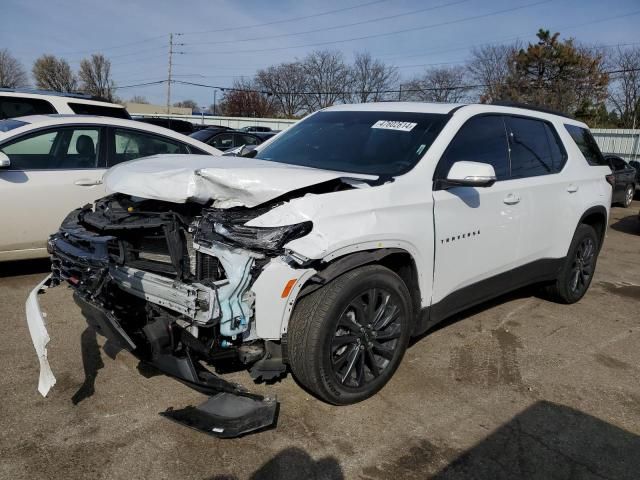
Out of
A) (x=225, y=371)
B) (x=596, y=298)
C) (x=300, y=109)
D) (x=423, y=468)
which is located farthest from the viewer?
(x=300, y=109)

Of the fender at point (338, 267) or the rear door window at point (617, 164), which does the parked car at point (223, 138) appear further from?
the fender at point (338, 267)

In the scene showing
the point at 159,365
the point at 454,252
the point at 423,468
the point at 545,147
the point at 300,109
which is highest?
the point at 300,109

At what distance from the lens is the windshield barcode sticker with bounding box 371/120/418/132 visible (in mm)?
3766

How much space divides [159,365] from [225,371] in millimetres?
541

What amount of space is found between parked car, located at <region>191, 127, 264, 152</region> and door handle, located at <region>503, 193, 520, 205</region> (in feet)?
34.8

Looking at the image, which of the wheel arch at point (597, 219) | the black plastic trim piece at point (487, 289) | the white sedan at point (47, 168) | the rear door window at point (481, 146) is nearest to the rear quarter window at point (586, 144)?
the wheel arch at point (597, 219)

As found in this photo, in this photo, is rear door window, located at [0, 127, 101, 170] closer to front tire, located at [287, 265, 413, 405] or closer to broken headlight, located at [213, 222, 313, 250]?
broken headlight, located at [213, 222, 313, 250]

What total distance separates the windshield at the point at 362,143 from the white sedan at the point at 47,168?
2.11m

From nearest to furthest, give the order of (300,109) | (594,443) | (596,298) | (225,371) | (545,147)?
(594,443) < (225,371) < (545,147) < (596,298) < (300,109)

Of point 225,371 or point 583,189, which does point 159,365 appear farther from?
point 583,189

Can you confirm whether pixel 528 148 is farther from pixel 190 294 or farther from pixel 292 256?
pixel 190 294

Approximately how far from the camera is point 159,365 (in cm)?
277

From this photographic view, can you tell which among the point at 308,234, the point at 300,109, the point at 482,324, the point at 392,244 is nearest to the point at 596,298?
the point at 482,324

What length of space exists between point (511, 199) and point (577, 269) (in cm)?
177
